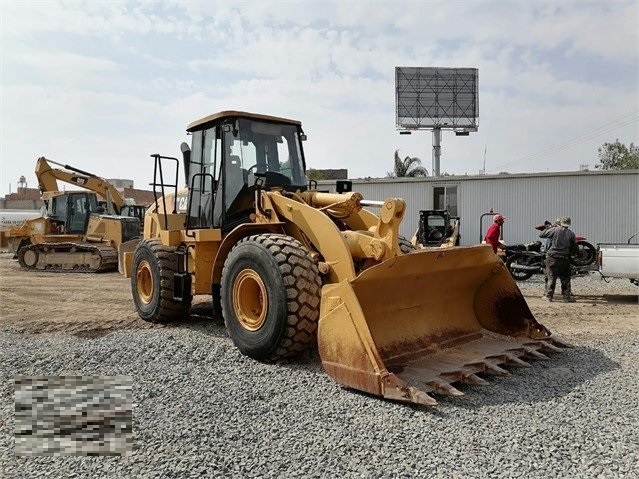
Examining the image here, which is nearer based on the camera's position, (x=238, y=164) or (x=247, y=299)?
(x=247, y=299)

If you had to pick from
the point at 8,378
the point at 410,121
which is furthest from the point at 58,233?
the point at 410,121

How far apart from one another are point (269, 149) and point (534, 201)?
14038mm

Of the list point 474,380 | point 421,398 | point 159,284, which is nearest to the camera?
point 421,398

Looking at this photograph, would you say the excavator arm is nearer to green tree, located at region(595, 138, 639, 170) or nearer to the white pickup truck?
the white pickup truck

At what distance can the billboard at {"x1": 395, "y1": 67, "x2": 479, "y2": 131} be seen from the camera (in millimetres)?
36875

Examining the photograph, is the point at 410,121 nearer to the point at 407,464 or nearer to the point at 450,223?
the point at 450,223

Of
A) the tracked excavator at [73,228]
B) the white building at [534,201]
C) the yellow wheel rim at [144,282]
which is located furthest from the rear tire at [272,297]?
the white building at [534,201]

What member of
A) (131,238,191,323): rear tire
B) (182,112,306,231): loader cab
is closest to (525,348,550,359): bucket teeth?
(182,112,306,231): loader cab

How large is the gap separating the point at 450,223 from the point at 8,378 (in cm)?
1509

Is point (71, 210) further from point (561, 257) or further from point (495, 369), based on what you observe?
point (495, 369)

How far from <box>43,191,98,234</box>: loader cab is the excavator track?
0.94 m

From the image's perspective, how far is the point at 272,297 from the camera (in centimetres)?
543

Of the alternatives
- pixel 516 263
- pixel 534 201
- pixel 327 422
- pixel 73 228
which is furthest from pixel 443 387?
pixel 73 228

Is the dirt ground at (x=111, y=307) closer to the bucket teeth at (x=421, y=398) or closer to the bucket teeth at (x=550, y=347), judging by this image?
the bucket teeth at (x=550, y=347)
